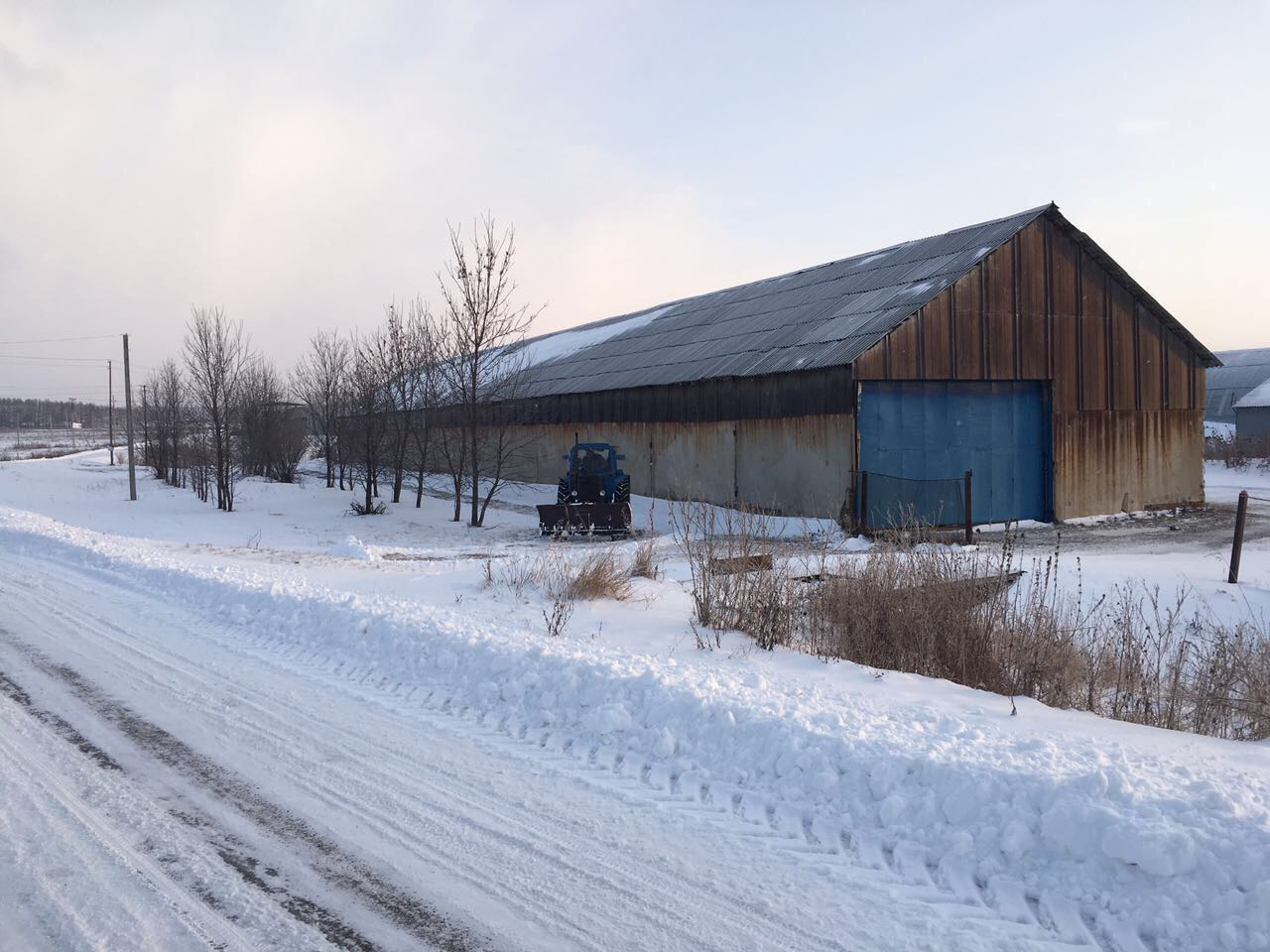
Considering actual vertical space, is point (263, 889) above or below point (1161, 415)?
below

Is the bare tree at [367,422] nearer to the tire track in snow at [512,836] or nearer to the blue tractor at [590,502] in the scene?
the blue tractor at [590,502]

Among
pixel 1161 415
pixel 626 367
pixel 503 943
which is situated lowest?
pixel 503 943

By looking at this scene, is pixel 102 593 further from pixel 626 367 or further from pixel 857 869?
pixel 626 367

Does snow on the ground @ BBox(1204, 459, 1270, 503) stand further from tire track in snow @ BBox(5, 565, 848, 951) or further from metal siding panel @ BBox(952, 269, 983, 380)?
tire track in snow @ BBox(5, 565, 848, 951)

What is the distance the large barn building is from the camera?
2080 cm

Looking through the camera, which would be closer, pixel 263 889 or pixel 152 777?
pixel 263 889

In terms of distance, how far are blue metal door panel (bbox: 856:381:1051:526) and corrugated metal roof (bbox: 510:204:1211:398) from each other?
1904 millimetres

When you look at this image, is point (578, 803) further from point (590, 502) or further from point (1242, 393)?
point (1242, 393)

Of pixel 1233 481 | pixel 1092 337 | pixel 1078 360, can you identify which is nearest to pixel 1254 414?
pixel 1233 481

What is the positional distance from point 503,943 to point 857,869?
5.59 ft

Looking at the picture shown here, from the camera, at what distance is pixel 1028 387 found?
23.0m

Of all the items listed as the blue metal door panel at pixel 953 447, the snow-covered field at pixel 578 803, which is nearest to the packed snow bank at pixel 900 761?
the snow-covered field at pixel 578 803

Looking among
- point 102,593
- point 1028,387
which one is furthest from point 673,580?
point 1028,387

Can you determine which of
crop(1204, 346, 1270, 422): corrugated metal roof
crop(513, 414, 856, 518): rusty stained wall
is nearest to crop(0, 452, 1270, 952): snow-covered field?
crop(513, 414, 856, 518): rusty stained wall
